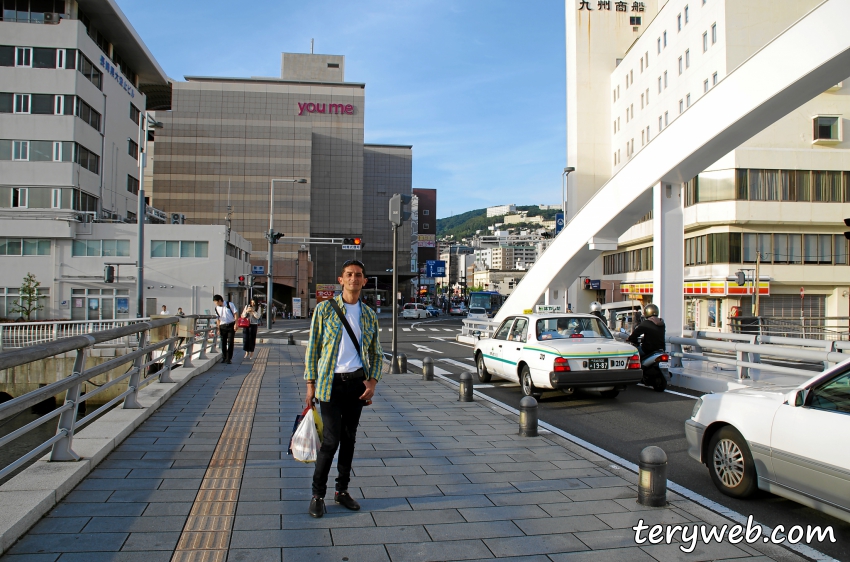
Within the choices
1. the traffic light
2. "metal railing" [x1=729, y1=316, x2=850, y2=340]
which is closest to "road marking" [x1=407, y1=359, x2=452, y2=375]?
the traffic light

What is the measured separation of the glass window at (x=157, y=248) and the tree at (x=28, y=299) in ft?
A: 23.1

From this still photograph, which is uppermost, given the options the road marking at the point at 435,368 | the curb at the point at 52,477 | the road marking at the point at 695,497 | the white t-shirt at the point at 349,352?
the white t-shirt at the point at 349,352

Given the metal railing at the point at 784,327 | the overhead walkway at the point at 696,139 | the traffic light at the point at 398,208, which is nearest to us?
the overhead walkway at the point at 696,139

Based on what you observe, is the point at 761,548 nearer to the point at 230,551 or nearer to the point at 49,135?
the point at 230,551

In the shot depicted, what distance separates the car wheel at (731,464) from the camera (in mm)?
5062

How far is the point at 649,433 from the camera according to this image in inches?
321

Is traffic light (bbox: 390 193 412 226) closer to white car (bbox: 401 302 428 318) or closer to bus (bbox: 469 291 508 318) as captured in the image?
bus (bbox: 469 291 508 318)

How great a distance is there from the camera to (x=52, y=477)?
471cm

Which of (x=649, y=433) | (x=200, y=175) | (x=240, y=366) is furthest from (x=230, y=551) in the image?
(x=200, y=175)

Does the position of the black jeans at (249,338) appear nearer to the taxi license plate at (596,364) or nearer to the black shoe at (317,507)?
the taxi license plate at (596,364)

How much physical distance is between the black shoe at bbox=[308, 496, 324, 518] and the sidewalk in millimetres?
47

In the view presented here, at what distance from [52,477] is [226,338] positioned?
11.7 metres

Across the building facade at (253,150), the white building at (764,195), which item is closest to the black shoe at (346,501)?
the white building at (764,195)

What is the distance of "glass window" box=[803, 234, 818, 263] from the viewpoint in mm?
37844
